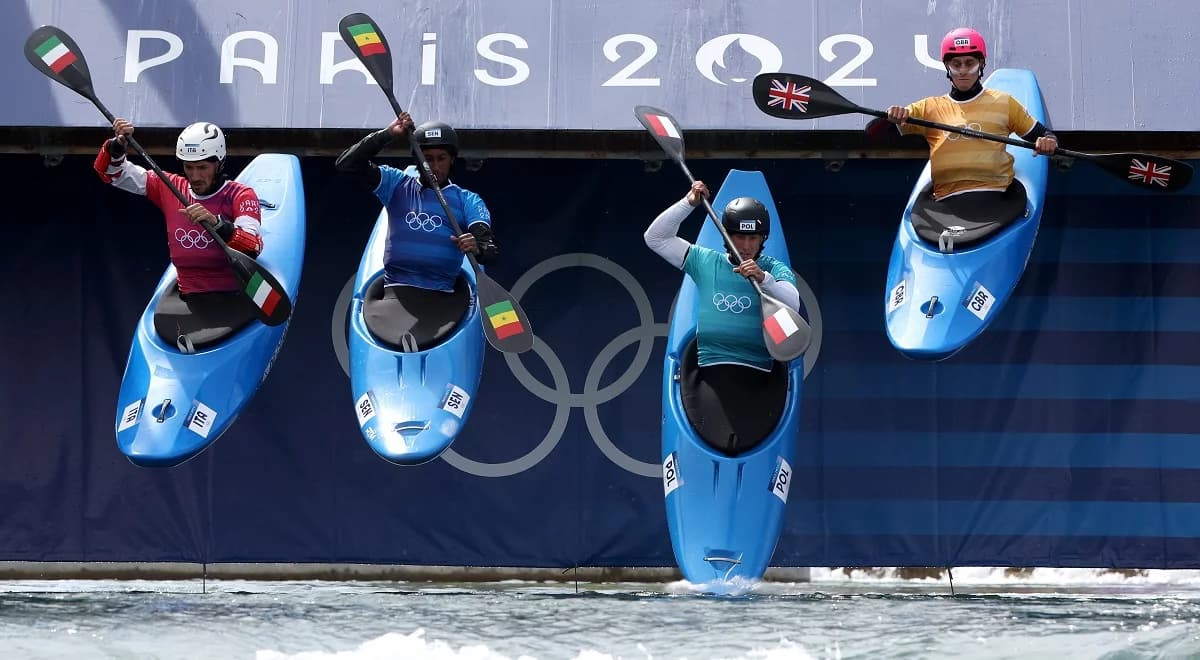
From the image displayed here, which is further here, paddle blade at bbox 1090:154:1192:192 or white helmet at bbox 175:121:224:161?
paddle blade at bbox 1090:154:1192:192

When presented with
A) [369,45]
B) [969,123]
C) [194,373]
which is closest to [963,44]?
[969,123]

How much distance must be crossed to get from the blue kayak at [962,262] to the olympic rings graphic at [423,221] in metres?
2.00

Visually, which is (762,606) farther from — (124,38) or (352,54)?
(124,38)

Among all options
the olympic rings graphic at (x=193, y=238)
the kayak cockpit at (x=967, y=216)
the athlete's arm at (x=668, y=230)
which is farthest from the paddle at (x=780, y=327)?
the olympic rings graphic at (x=193, y=238)

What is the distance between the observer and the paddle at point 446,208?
697 cm

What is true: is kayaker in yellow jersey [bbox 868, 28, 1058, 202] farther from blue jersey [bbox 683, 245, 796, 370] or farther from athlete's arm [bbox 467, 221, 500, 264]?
athlete's arm [bbox 467, 221, 500, 264]

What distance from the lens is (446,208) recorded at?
698 centimetres

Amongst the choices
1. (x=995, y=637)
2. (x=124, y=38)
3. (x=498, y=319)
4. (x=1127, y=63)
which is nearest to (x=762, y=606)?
(x=995, y=637)

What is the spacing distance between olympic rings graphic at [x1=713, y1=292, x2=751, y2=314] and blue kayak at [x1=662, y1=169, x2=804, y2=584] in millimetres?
35

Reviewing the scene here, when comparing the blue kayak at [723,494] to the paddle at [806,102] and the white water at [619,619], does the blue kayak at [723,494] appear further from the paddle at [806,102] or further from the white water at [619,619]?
the paddle at [806,102]

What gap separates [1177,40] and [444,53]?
130 inches

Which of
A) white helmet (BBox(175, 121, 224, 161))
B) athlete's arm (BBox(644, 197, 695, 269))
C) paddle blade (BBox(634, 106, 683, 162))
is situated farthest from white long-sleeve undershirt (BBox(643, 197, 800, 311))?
white helmet (BBox(175, 121, 224, 161))

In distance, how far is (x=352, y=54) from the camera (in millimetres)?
7367

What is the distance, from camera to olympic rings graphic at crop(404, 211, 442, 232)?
7.15 m
